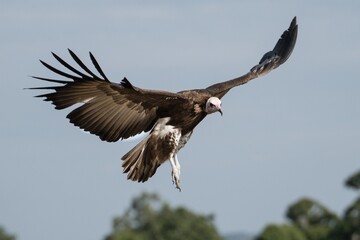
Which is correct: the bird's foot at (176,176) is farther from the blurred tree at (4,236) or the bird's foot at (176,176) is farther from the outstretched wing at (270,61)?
the blurred tree at (4,236)

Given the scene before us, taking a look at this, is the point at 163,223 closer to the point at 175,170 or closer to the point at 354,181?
the point at 354,181

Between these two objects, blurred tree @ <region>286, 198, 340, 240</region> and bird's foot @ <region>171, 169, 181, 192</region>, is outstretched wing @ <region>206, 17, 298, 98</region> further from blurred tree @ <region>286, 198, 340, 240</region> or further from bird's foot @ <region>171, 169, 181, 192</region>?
blurred tree @ <region>286, 198, 340, 240</region>

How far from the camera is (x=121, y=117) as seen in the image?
23.3m

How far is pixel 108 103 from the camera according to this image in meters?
23.0

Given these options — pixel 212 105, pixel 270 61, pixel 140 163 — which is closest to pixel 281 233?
pixel 270 61

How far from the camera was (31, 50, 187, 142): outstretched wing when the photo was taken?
878 inches

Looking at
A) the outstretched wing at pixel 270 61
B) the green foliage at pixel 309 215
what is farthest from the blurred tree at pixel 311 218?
Answer: the outstretched wing at pixel 270 61

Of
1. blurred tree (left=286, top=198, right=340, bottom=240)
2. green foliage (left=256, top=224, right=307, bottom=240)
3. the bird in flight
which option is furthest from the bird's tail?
blurred tree (left=286, top=198, right=340, bottom=240)

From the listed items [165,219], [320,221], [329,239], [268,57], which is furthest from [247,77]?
[165,219]

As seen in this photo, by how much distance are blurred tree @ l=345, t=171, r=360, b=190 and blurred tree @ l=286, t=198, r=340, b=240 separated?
8.44ft

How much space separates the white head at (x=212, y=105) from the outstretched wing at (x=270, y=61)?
0.82 metres

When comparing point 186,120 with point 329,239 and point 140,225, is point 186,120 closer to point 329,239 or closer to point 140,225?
point 329,239

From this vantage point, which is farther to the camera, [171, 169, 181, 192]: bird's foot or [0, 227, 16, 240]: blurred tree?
[0, 227, 16, 240]: blurred tree

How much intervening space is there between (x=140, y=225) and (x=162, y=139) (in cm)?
10158
